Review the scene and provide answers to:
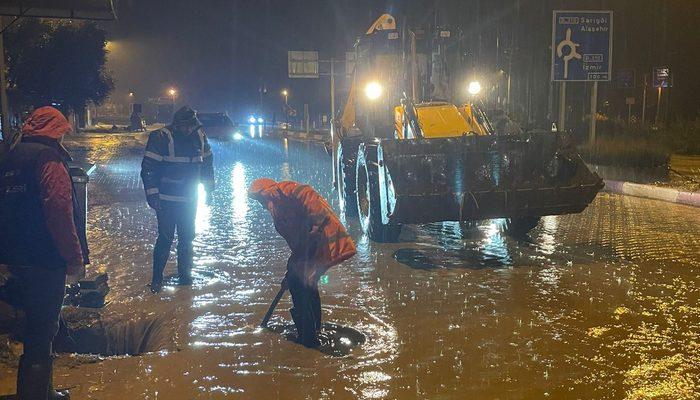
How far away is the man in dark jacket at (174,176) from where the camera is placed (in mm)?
7375

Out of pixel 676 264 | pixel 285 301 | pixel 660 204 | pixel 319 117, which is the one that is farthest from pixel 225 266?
pixel 319 117

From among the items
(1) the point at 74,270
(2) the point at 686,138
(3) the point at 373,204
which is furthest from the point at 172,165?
(2) the point at 686,138

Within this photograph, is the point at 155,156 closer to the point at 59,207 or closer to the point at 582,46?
the point at 59,207

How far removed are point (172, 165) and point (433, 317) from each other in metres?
3.17

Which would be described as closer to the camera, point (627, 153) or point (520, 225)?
point (520, 225)

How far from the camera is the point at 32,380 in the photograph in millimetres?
4160

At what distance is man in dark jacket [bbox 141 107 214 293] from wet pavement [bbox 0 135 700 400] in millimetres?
524

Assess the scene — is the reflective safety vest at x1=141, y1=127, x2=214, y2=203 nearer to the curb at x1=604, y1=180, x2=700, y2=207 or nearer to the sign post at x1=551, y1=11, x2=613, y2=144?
the curb at x1=604, y1=180, x2=700, y2=207

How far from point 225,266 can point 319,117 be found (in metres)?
55.6

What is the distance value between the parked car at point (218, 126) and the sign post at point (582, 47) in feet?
79.9

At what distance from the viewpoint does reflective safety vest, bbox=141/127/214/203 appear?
7367mm

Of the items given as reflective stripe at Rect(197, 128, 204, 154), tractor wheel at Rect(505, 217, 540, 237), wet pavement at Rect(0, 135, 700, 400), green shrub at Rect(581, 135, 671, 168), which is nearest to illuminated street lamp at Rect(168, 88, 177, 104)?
green shrub at Rect(581, 135, 671, 168)

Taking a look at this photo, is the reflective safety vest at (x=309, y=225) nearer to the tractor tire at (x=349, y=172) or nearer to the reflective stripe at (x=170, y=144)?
the reflective stripe at (x=170, y=144)

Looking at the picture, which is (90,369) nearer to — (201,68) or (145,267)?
(145,267)
